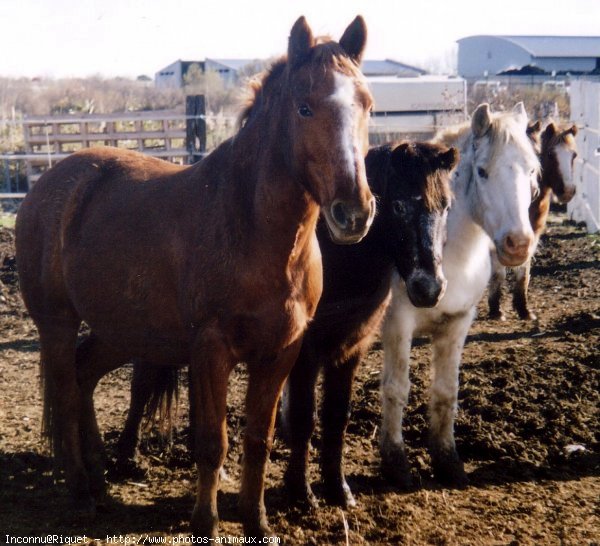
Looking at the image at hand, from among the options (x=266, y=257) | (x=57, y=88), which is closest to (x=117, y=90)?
(x=57, y=88)

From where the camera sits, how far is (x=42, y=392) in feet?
14.5

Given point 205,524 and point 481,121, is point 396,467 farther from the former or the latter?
point 481,121

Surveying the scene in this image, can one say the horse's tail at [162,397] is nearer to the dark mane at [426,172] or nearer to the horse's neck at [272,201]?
the horse's neck at [272,201]

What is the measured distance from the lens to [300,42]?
10.1ft

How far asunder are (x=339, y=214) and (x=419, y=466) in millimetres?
2436

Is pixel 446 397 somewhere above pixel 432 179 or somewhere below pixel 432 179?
below

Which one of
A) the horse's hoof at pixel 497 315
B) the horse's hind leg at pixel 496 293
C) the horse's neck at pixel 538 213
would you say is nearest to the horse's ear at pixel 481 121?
the horse's neck at pixel 538 213

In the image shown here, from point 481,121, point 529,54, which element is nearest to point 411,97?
point 481,121

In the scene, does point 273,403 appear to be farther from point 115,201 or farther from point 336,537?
point 115,201

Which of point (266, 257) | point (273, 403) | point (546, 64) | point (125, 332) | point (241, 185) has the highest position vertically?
point (546, 64)

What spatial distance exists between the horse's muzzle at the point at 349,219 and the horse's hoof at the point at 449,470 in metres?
2.14

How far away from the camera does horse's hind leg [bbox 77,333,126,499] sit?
4293mm

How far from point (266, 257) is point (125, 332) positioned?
1008 mm

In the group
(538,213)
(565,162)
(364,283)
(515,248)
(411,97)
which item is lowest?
(538,213)
